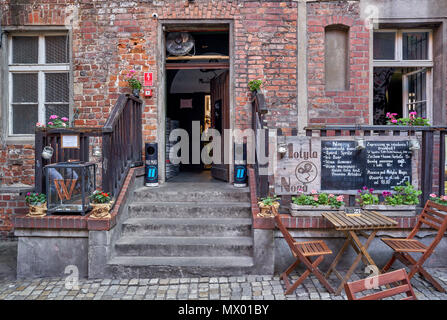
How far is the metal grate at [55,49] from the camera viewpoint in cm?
556

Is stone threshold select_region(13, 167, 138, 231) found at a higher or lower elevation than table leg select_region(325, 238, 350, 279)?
higher

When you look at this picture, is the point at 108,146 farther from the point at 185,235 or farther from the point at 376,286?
the point at 376,286

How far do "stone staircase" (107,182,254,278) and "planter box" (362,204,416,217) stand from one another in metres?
1.64

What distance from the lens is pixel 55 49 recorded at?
220 inches

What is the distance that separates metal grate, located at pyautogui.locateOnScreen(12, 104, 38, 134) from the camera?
18.3 ft

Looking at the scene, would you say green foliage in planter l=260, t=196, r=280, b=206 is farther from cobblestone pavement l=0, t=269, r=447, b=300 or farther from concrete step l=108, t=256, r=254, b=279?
cobblestone pavement l=0, t=269, r=447, b=300

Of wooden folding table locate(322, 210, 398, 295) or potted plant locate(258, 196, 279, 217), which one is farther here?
potted plant locate(258, 196, 279, 217)

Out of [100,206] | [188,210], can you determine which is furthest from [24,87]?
[188,210]

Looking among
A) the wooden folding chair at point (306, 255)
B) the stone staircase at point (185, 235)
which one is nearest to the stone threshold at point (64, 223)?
the stone staircase at point (185, 235)

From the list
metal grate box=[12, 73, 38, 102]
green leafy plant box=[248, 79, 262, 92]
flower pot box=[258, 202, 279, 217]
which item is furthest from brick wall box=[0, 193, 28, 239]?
green leafy plant box=[248, 79, 262, 92]

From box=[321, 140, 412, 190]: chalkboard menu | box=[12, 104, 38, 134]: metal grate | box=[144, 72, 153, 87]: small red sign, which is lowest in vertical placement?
box=[321, 140, 412, 190]: chalkboard menu

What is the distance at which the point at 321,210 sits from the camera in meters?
3.80

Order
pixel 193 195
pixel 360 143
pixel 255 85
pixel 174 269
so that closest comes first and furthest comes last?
pixel 174 269 < pixel 360 143 < pixel 193 195 < pixel 255 85

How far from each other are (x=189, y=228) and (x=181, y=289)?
894mm
